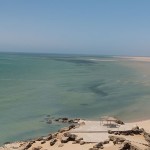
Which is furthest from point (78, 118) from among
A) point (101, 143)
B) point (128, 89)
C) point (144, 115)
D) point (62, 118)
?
point (128, 89)

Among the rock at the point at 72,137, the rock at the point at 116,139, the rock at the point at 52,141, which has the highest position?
the rock at the point at 116,139

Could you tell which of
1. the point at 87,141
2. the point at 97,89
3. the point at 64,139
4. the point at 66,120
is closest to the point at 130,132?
the point at 87,141

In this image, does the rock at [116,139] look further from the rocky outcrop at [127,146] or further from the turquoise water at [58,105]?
the turquoise water at [58,105]

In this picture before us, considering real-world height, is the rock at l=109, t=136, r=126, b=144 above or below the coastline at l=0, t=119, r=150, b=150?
above

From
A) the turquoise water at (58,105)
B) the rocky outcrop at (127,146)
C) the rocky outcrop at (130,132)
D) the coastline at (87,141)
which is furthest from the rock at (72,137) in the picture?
the turquoise water at (58,105)

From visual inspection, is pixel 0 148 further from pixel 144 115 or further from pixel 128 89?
pixel 128 89

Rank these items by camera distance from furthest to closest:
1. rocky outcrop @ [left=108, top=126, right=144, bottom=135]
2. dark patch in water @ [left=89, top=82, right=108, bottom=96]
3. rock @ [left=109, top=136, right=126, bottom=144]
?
dark patch in water @ [left=89, top=82, right=108, bottom=96], rocky outcrop @ [left=108, top=126, right=144, bottom=135], rock @ [left=109, top=136, right=126, bottom=144]

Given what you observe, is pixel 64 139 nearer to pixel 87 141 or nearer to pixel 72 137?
pixel 72 137

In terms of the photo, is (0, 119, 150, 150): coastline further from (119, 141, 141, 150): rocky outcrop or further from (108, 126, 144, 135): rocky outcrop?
(119, 141, 141, 150): rocky outcrop

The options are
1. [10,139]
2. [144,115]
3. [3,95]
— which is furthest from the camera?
[3,95]

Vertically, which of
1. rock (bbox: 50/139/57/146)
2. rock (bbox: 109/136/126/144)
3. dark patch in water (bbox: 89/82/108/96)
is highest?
rock (bbox: 109/136/126/144)

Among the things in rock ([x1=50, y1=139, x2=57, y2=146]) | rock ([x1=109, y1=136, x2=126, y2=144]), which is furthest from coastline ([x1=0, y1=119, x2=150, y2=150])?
rock ([x1=109, y1=136, x2=126, y2=144])
